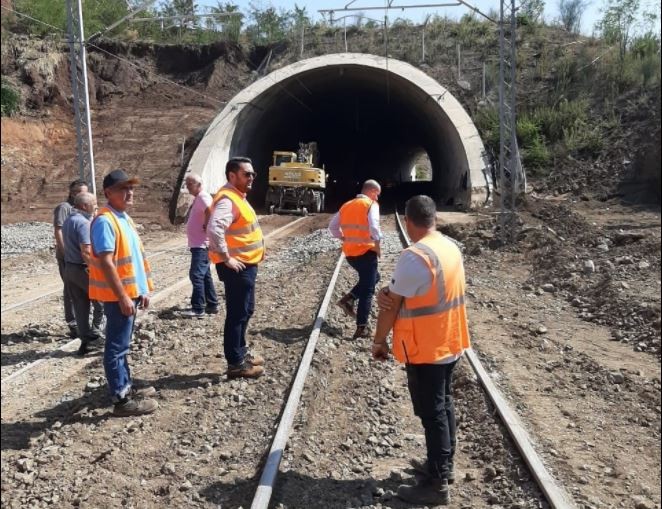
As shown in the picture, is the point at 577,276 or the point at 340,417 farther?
the point at 577,276

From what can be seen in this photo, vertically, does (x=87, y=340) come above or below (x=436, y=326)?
below

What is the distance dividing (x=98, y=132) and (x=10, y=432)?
24.1 meters

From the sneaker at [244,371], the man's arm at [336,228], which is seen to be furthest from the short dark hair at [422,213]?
the man's arm at [336,228]

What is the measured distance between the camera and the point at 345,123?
37594mm

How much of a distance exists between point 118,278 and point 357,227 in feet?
10.2

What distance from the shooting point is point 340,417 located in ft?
17.8

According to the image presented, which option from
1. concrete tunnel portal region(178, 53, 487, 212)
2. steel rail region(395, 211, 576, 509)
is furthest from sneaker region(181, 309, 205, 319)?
concrete tunnel portal region(178, 53, 487, 212)

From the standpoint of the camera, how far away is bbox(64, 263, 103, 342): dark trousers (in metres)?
6.66

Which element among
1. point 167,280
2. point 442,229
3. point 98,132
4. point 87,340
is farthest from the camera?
point 98,132

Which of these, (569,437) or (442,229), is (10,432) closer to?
(569,437)

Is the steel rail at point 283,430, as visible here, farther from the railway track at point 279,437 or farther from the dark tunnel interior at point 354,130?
the dark tunnel interior at point 354,130

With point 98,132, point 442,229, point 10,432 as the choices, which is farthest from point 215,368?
point 98,132

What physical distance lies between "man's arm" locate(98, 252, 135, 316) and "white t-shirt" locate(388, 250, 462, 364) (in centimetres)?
223

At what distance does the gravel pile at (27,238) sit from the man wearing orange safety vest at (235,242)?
1040 centimetres
